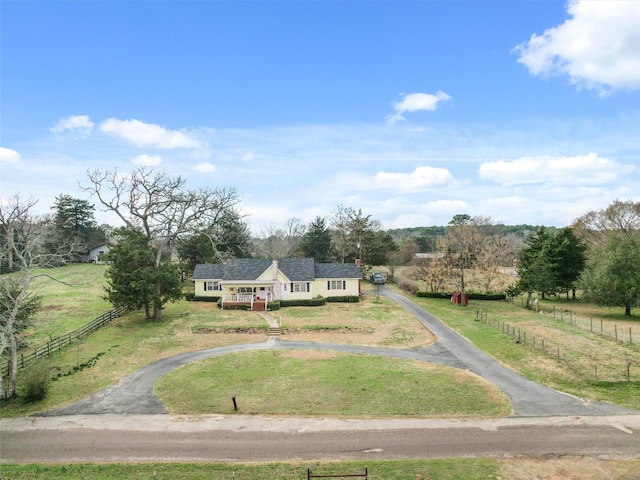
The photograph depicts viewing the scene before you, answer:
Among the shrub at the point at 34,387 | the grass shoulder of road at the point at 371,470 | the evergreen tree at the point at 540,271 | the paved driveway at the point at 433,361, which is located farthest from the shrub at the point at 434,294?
the shrub at the point at 34,387

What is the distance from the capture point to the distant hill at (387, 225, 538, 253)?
109731mm

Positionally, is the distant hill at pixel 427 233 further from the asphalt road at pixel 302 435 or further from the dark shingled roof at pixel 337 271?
the asphalt road at pixel 302 435

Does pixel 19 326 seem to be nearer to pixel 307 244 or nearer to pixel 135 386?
pixel 135 386

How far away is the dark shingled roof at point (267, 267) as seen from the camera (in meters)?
46.3

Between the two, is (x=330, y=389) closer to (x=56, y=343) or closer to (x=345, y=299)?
(x=56, y=343)

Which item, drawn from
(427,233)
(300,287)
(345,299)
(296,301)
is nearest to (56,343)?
(296,301)

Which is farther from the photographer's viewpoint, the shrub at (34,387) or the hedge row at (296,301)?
the hedge row at (296,301)

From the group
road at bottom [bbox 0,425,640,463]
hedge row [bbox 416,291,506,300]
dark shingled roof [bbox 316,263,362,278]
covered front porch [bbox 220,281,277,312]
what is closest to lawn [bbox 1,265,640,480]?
road at bottom [bbox 0,425,640,463]

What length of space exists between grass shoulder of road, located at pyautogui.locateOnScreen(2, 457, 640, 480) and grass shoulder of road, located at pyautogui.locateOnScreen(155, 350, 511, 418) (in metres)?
3.98

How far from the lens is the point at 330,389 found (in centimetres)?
2102

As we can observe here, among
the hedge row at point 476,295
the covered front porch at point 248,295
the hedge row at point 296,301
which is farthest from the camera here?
the hedge row at point 476,295

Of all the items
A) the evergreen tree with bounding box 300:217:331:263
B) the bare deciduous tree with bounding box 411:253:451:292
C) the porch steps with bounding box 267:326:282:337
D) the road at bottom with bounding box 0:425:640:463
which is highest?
the evergreen tree with bounding box 300:217:331:263

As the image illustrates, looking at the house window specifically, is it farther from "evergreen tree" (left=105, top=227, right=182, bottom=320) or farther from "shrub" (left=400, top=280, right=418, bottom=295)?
"shrub" (left=400, top=280, right=418, bottom=295)

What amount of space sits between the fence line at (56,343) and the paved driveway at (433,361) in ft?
23.7
